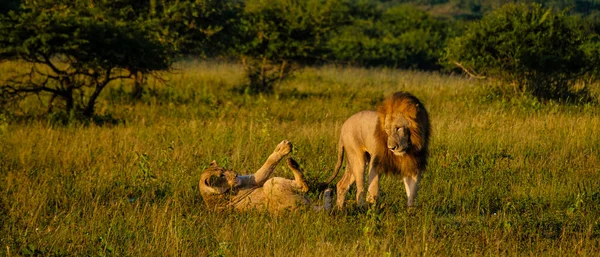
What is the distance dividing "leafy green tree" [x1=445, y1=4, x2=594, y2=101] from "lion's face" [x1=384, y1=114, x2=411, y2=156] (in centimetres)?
945

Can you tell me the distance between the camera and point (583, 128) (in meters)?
10.3

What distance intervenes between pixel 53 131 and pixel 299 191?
560 cm

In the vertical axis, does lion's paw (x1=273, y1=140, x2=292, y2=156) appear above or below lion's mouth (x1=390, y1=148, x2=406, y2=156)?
below

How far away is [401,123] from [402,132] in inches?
2.6

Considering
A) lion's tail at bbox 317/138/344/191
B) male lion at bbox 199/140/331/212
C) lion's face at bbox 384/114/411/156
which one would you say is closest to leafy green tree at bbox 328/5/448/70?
lion's tail at bbox 317/138/344/191

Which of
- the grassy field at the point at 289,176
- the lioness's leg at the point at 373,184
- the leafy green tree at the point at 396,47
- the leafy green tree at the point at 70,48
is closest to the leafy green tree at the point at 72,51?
the leafy green tree at the point at 70,48

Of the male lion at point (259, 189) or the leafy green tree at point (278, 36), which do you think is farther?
the leafy green tree at point (278, 36)

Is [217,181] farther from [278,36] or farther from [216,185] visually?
[278,36]

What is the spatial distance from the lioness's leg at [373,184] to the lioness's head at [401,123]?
0.93ft

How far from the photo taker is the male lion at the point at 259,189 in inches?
234

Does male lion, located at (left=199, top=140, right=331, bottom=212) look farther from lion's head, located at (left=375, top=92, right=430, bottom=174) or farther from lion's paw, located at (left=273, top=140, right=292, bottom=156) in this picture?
lion's head, located at (left=375, top=92, right=430, bottom=174)

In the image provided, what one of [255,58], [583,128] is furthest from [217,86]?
[583,128]

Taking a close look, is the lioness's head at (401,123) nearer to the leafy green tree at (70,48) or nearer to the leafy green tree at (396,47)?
the leafy green tree at (70,48)

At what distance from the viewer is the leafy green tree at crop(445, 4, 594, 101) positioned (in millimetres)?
14953
